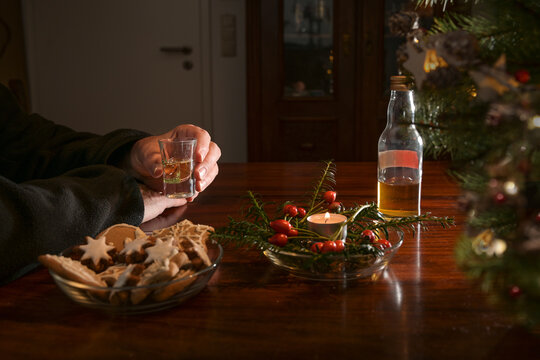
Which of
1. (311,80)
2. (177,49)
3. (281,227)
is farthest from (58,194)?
(177,49)

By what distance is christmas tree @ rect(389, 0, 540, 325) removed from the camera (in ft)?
1.38

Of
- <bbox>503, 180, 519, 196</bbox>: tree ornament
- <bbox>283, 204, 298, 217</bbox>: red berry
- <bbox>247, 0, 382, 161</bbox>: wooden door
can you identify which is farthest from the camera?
<bbox>247, 0, 382, 161</bbox>: wooden door

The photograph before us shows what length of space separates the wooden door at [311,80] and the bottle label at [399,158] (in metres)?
2.41

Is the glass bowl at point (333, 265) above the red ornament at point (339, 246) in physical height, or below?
below

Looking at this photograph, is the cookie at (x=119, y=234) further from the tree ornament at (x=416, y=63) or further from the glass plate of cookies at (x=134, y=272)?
the tree ornament at (x=416, y=63)

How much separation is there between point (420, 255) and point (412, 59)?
39 centimetres

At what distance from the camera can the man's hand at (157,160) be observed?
1200mm

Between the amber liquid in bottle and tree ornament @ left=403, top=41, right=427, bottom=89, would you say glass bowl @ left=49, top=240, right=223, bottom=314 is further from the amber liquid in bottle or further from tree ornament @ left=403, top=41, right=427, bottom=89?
the amber liquid in bottle

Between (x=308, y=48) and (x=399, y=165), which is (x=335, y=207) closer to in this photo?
(x=399, y=165)

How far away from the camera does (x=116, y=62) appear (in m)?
3.91

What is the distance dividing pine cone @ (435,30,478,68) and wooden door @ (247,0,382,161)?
300cm

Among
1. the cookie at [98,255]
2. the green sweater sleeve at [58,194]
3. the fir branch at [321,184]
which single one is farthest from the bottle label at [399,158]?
the cookie at [98,255]

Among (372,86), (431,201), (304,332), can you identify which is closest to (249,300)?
(304,332)

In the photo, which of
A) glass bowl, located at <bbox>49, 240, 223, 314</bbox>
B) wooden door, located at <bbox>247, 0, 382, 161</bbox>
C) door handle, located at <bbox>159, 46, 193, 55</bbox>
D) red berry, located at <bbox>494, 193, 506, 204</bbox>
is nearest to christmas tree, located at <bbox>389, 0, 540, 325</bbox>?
red berry, located at <bbox>494, 193, 506, 204</bbox>
